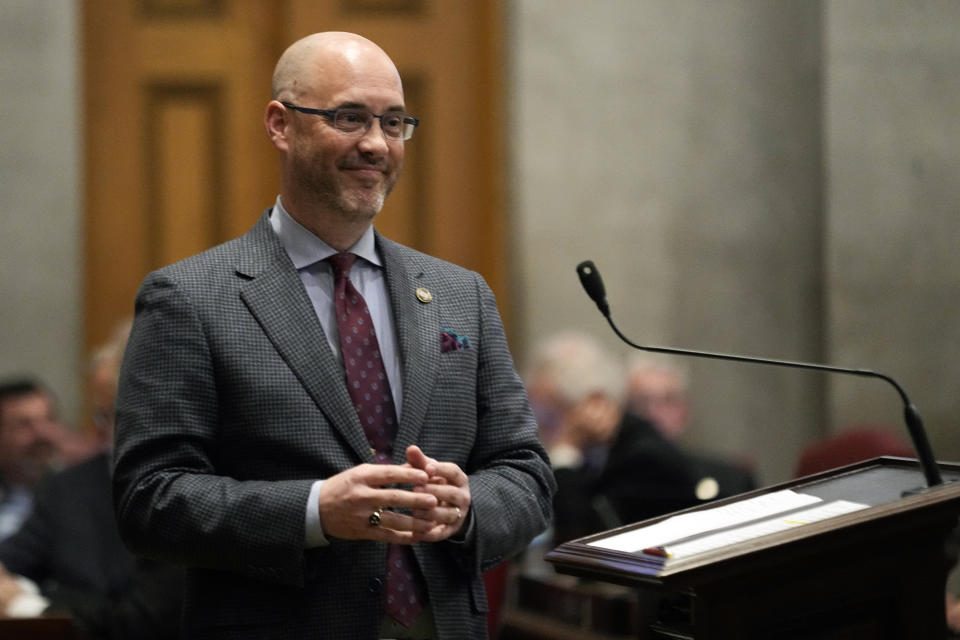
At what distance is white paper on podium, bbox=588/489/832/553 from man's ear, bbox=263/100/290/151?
84 centimetres

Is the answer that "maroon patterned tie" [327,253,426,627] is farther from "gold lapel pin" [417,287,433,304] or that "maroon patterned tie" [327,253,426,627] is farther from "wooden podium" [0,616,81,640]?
"wooden podium" [0,616,81,640]

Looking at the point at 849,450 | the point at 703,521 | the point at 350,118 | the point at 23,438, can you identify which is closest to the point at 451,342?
the point at 350,118

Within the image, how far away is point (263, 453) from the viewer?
6.83 ft

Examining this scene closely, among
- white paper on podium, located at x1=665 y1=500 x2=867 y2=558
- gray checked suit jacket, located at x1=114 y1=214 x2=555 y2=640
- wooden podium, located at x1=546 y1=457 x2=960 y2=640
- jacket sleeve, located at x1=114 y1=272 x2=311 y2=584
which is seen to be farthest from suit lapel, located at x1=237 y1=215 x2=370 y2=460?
white paper on podium, located at x1=665 y1=500 x2=867 y2=558

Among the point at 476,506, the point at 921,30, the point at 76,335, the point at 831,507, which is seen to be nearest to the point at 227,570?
the point at 476,506

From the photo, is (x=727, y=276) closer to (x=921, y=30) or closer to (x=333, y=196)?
(x=921, y=30)

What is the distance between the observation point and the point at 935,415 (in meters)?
5.97

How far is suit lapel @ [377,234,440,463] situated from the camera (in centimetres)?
214

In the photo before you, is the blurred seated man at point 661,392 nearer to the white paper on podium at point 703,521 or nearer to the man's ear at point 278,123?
the white paper on podium at point 703,521

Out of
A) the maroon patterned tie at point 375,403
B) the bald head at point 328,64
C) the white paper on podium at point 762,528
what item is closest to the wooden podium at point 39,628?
the maroon patterned tie at point 375,403

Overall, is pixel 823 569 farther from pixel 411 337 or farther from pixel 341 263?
pixel 341 263

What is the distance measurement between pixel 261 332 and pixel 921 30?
4.78 metres

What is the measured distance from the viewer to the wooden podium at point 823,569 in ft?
6.22

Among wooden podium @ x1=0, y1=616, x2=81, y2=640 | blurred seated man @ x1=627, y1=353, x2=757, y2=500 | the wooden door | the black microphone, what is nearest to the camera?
the black microphone
